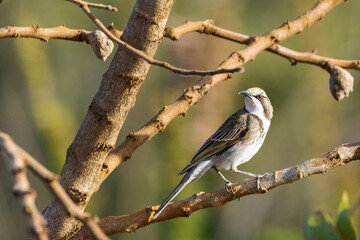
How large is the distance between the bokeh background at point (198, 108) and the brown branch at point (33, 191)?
188cm

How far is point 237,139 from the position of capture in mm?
3084

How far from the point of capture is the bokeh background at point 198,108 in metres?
3.17

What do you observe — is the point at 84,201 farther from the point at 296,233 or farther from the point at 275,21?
the point at 275,21

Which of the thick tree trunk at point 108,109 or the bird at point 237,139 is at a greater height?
the bird at point 237,139

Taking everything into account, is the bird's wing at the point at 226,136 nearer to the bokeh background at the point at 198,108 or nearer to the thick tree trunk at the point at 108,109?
the bokeh background at the point at 198,108

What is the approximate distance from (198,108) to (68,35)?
1.72m

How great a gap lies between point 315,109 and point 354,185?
1.39 m

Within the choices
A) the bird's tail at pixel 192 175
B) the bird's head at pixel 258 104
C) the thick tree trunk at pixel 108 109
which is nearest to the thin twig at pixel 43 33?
the thick tree trunk at pixel 108 109

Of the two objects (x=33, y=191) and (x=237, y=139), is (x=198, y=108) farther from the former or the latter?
(x=33, y=191)

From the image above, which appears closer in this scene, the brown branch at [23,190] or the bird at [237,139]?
the brown branch at [23,190]

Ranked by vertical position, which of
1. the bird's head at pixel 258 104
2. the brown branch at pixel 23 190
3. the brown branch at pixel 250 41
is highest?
the bird's head at pixel 258 104

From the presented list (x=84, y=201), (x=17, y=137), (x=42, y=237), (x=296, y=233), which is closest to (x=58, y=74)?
(x=17, y=137)

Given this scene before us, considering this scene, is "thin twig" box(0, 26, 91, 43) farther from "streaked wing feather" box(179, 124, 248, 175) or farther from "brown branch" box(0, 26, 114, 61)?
"streaked wing feather" box(179, 124, 248, 175)

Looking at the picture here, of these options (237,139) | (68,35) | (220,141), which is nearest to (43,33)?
(68,35)
